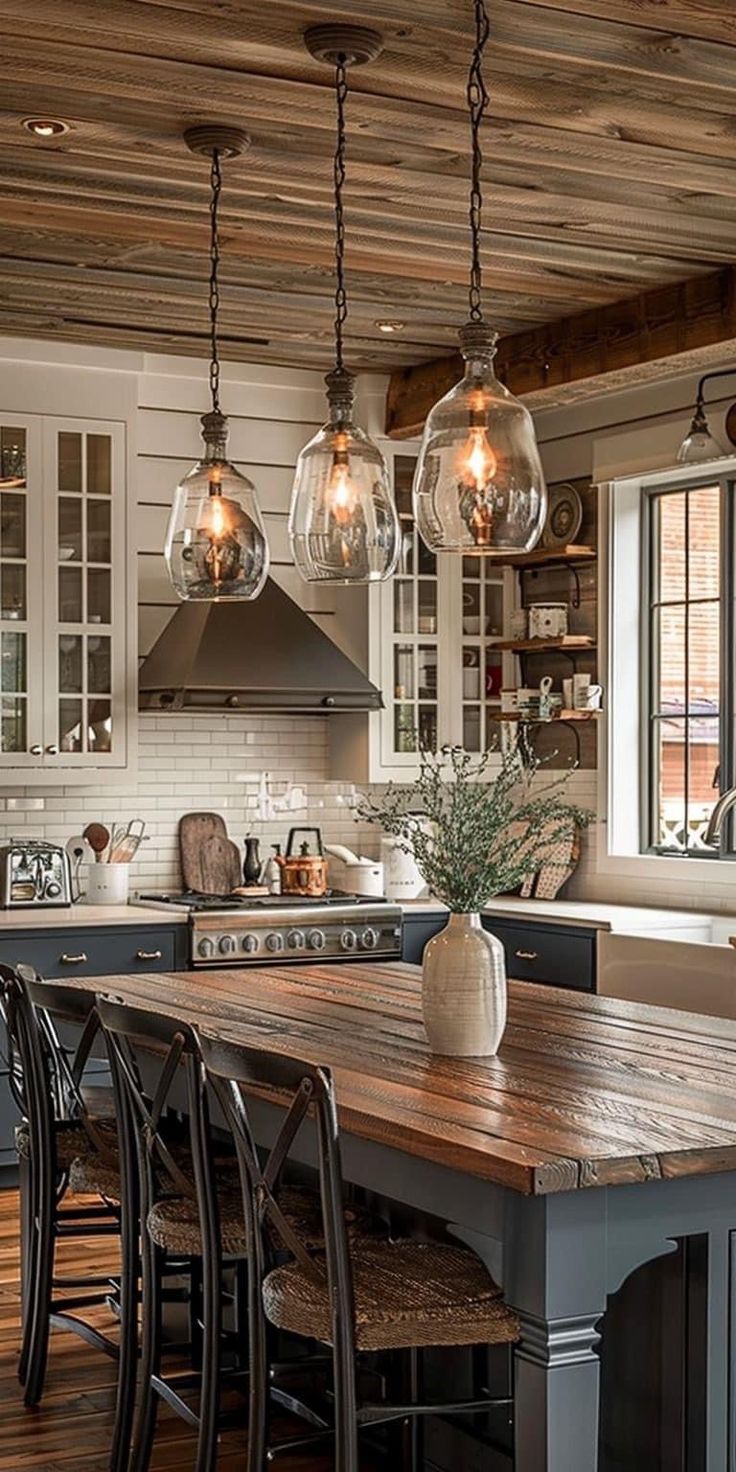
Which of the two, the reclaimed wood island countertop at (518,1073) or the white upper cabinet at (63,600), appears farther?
the white upper cabinet at (63,600)

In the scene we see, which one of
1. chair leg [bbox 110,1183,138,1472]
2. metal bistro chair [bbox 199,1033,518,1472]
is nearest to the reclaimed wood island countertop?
metal bistro chair [bbox 199,1033,518,1472]

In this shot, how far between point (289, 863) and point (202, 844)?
1.24 feet

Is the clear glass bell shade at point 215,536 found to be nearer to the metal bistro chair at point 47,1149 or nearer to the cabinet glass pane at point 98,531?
the metal bistro chair at point 47,1149

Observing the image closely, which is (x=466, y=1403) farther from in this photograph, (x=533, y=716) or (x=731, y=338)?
(x=533, y=716)

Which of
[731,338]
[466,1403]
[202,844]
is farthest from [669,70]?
[202,844]

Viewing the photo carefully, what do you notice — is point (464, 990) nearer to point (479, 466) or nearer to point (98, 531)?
point (479, 466)

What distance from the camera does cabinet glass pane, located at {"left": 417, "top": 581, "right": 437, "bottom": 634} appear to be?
759 centimetres

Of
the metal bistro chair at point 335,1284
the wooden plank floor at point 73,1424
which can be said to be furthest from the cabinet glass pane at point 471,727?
the metal bistro chair at point 335,1284

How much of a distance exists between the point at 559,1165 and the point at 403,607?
4982 mm

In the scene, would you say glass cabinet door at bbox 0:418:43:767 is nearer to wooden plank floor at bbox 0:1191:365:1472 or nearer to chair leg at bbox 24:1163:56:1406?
wooden plank floor at bbox 0:1191:365:1472

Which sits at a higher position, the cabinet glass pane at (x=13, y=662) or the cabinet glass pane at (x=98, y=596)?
the cabinet glass pane at (x=98, y=596)

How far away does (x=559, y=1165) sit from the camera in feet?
8.84

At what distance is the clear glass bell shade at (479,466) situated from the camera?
11.4ft

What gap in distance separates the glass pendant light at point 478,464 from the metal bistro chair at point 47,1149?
1.35 meters
